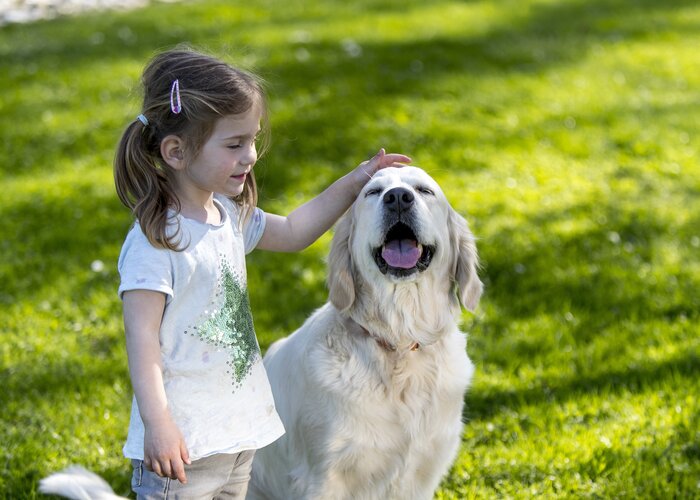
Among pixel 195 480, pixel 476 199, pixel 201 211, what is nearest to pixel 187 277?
pixel 201 211

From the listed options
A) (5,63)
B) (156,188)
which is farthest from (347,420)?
(5,63)

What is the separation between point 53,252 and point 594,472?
12.8 ft

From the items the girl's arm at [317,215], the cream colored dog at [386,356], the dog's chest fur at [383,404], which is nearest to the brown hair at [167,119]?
the girl's arm at [317,215]

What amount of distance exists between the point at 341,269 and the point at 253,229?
356mm

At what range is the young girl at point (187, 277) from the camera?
8.66 feet

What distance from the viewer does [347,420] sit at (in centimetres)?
320

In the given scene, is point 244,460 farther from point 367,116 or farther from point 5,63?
point 5,63

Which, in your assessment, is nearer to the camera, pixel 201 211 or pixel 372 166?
pixel 201 211

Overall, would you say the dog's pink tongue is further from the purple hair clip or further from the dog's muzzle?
the purple hair clip

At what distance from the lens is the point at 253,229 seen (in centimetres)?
320

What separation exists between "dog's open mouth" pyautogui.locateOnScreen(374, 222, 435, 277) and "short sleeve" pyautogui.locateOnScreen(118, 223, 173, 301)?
83cm

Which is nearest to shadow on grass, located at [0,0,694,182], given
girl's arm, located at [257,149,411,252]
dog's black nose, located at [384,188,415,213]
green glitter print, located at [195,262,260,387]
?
girl's arm, located at [257,149,411,252]

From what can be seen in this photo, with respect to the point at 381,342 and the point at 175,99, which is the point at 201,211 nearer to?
the point at 175,99

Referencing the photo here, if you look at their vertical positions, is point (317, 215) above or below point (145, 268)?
below
